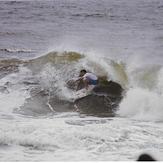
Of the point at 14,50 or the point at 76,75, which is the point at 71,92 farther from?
the point at 14,50

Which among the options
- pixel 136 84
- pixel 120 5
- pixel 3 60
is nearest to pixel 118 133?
pixel 136 84

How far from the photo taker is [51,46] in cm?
2380

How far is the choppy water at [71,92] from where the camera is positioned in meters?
8.86

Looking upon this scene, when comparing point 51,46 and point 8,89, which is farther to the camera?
point 51,46

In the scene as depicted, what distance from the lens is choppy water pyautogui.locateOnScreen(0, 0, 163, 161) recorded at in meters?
8.86

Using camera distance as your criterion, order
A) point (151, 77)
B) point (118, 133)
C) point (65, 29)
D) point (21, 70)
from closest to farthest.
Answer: point (118, 133) → point (151, 77) → point (21, 70) → point (65, 29)

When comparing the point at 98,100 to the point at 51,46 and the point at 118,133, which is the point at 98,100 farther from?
the point at 51,46

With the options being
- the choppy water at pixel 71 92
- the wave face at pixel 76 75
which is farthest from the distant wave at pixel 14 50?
the wave face at pixel 76 75

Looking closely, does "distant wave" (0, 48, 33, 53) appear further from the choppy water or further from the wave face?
the wave face

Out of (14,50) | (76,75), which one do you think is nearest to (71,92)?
(76,75)

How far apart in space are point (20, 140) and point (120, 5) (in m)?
38.1

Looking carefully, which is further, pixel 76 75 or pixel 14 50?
pixel 14 50

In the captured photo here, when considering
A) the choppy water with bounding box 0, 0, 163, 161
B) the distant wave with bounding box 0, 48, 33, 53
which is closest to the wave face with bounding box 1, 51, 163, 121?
the choppy water with bounding box 0, 0, 163, 161

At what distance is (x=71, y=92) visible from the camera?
14109 mm
